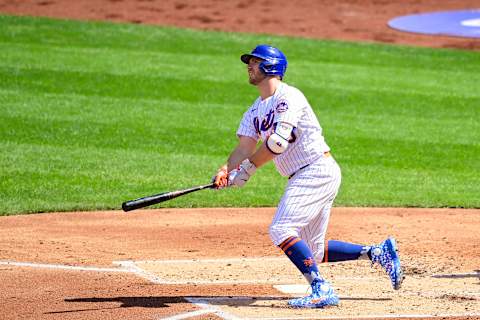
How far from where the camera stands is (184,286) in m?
7.16

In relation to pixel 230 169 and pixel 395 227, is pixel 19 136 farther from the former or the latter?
pixel 230 169

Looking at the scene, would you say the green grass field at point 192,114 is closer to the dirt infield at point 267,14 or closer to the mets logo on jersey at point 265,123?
the dirt infield at point 267,14

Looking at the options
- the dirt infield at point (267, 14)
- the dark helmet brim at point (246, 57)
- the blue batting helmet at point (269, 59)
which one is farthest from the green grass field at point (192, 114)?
the blue batting helmet at point (269, 59)

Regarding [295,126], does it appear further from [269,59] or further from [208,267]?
[208,267]

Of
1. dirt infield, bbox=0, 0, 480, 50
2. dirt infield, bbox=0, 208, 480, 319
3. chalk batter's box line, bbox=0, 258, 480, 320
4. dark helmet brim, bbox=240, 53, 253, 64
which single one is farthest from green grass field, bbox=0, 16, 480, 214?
dark helmet brim, bbox=240, 53, 253, 64

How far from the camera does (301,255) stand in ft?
21.0

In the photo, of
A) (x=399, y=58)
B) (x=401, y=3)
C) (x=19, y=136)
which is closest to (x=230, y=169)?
(x=19, y=136)

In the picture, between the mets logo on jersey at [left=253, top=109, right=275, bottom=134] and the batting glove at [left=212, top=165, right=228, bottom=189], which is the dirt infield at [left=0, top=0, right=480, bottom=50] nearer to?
the mets logo on jersey at [left=253, top=109, right=275, bottom=134]

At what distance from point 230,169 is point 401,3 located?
16695mm

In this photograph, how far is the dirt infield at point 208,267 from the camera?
6.46 metres

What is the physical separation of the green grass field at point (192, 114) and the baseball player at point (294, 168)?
3583 mm

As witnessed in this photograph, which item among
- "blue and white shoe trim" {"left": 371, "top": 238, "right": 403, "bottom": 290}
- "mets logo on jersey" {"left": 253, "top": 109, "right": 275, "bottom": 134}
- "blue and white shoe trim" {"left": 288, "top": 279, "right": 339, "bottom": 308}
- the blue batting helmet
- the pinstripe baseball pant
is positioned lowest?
"blue and white shoe trim" {"left": 288, "top": 279, "right": 339, "bottom": 308}

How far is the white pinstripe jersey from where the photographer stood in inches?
255

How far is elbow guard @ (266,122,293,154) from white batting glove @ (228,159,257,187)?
28 cm
